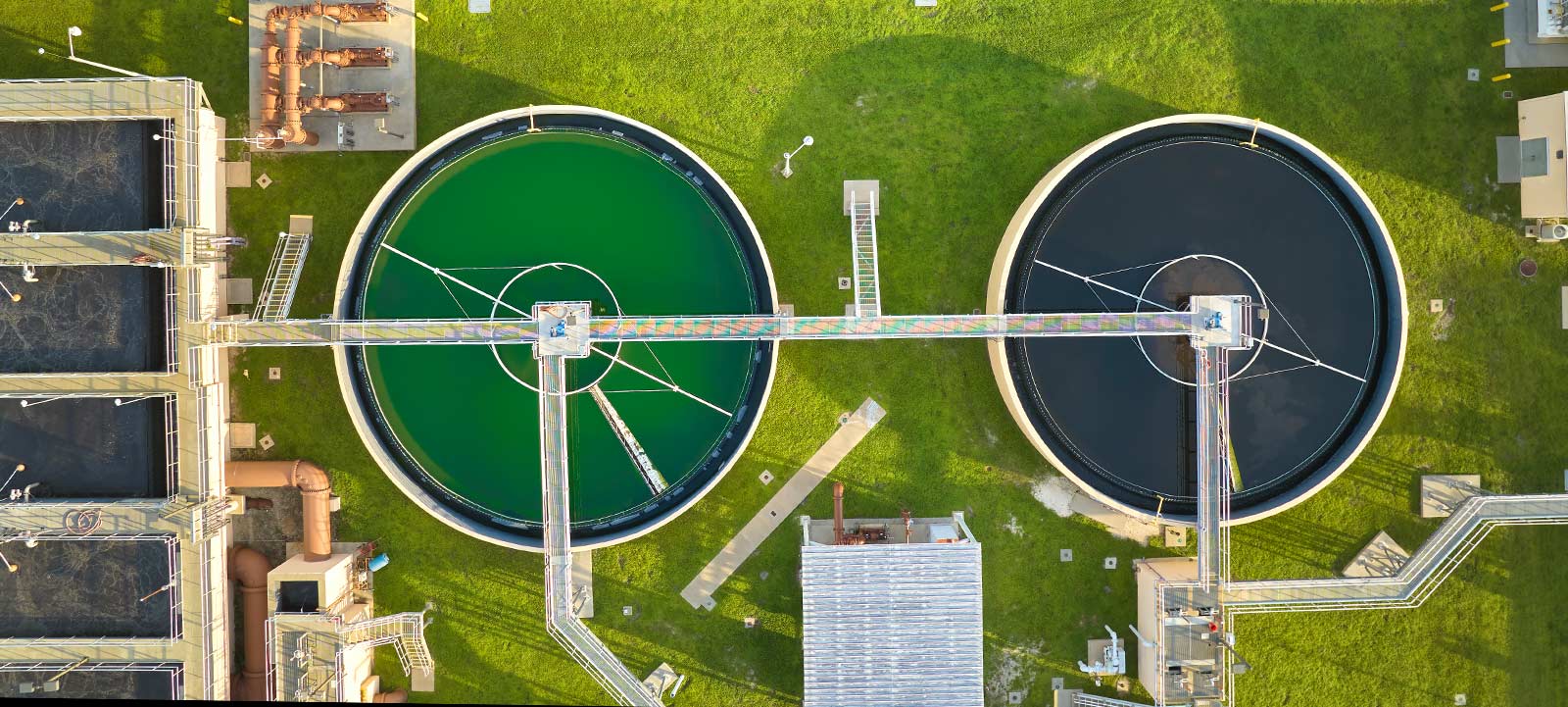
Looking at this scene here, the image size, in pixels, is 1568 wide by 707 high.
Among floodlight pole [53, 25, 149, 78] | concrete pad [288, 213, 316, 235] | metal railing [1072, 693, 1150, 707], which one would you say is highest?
floodlight pole [53, 25, 149, 78]

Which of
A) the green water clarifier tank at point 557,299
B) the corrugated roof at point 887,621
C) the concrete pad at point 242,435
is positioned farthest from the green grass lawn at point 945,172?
the corrugated roof at point 887,621

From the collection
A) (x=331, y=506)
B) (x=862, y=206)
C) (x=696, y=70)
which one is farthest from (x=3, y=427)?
(x=862, y=206)

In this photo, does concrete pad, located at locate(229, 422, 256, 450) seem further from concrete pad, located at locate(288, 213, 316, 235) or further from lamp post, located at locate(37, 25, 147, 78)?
lamp post, located at locate(37, 25, 147, 78)

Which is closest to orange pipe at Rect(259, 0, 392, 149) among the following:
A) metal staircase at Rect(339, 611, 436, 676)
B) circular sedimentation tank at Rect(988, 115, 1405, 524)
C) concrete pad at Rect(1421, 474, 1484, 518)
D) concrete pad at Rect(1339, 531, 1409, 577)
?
metal staircase at Rect(339, 611, 436, 676)

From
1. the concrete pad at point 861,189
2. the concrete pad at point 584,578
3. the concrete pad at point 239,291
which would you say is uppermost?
the concrete pad at point 861,189

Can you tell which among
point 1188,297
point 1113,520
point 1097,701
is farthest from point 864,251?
point 1097,701

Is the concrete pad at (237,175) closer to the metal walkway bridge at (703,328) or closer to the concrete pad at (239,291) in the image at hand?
the concrete pad at (239,291)
